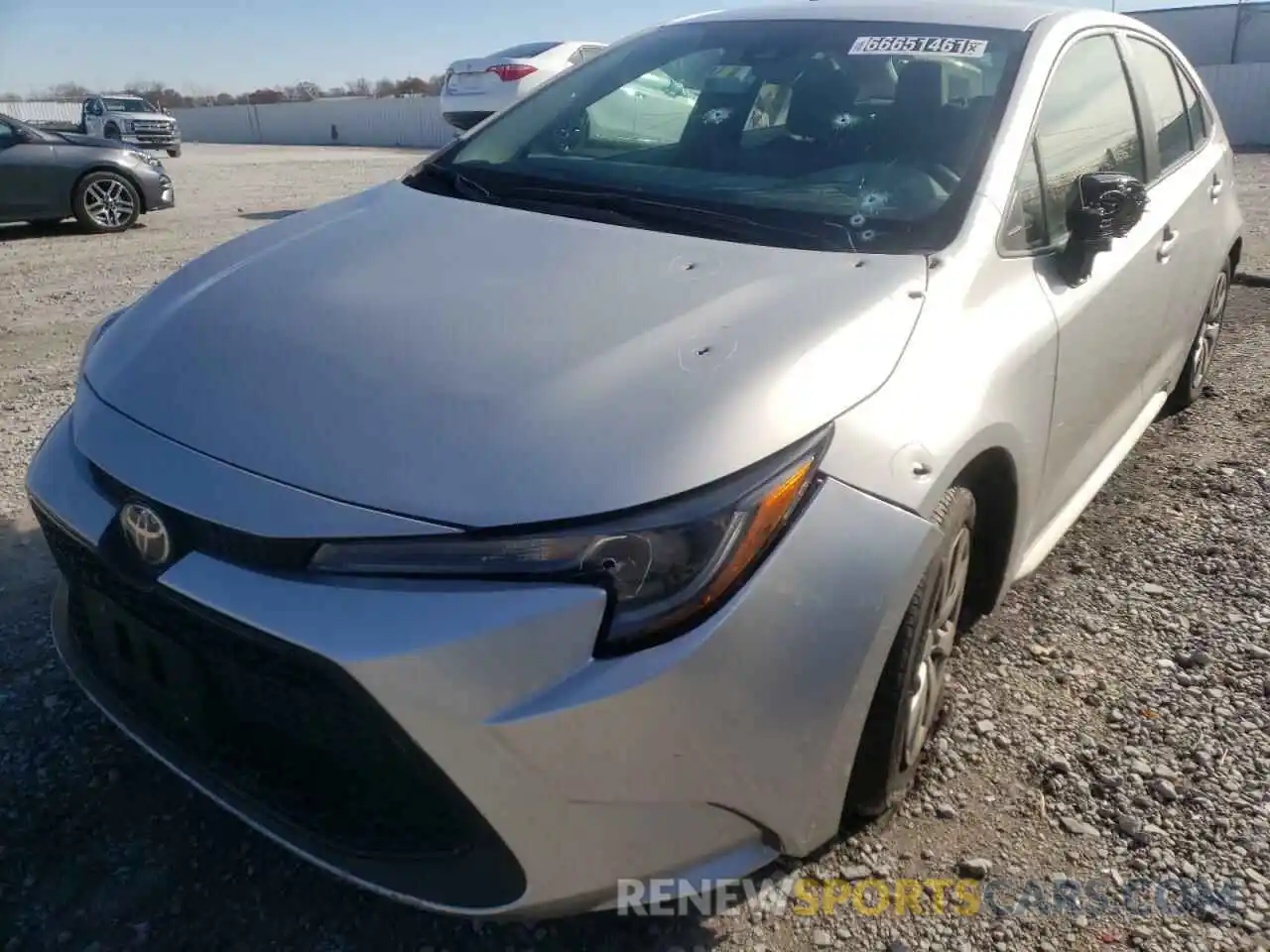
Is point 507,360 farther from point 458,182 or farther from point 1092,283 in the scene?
point 1092,283

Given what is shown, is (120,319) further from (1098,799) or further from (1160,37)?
(1160,37)

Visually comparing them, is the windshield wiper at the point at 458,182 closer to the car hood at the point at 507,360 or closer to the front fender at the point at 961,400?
the car hood at the point at 507,360

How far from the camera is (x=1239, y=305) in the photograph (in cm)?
650

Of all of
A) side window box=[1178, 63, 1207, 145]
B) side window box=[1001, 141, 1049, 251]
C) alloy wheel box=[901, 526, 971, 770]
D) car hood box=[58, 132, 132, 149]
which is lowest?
alloy wheel box=[901, 526, 971, 770]

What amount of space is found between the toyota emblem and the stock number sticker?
2130 mm

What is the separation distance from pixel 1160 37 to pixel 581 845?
3.74 meters

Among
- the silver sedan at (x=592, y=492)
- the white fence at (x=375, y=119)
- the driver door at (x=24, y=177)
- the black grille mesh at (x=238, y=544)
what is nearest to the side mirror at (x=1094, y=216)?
the silver sedan at (x=592, y=492)

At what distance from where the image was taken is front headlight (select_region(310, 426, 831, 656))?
1.50m

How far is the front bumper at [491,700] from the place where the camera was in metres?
1.46

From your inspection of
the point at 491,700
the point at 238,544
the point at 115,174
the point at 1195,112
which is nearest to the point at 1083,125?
the point at 1195,112

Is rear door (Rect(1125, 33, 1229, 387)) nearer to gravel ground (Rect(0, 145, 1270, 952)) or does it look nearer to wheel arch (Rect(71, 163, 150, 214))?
gravel ground (Rect(0, 145, 1270, 952))

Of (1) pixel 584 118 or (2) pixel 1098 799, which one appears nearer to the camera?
(2) pixel 1098 799

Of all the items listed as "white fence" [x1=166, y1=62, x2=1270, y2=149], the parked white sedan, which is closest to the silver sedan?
the parked white sedan

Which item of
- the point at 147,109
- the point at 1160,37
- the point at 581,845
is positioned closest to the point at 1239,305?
the point at 1160,37
